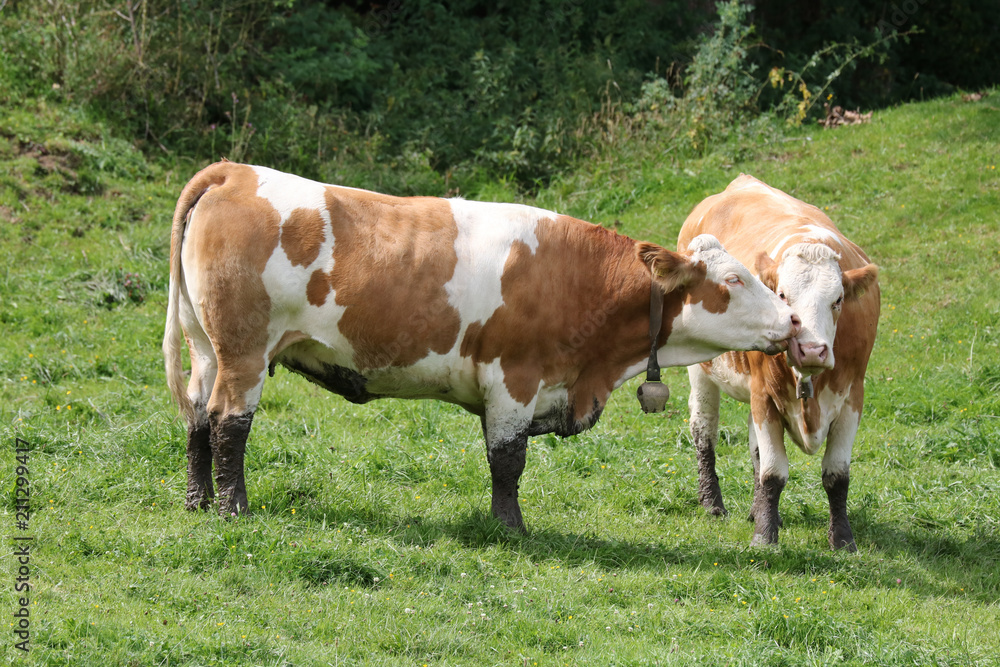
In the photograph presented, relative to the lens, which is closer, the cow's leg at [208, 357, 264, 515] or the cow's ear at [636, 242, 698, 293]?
the cow's leg at [208, 357, 264, 515]

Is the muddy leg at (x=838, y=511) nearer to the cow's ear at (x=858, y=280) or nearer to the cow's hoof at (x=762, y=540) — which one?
the cow's hoof at (x=762, y=540)

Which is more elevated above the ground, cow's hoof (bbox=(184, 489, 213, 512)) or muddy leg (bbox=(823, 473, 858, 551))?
muddy leg (bbox=(823, 473, 858, 551))

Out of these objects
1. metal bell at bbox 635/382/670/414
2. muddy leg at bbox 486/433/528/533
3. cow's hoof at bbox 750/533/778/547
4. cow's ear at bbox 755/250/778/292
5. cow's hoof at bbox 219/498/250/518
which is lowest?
cow's hoof at bbox 750/533/778/547

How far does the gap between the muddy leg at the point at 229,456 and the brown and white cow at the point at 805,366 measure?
133 inches

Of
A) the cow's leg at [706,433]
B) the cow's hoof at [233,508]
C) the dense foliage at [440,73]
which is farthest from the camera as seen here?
the dense foliage at [440,73]

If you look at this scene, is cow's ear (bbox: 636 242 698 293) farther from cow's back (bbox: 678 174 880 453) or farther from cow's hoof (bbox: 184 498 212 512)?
cow's hoof (bbox: 184 498 212 512)

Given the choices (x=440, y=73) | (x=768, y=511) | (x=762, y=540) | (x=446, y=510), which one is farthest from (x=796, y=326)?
(x=440, y=73)

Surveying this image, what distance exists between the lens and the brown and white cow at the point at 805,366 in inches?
232

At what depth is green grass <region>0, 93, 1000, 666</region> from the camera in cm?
480

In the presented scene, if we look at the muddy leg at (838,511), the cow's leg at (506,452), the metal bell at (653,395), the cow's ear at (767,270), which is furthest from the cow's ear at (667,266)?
the muddy leg at (838,511)

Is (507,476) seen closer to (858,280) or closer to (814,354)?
(814,354)

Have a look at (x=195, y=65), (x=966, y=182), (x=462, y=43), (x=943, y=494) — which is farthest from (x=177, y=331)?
(x=462, y=43)

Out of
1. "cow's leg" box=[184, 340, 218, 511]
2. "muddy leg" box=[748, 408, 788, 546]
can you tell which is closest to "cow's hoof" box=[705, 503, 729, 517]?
"muddy leg" box=[748, 408, 788, 546]

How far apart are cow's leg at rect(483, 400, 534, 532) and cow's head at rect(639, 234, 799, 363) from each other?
1242 millimetres
